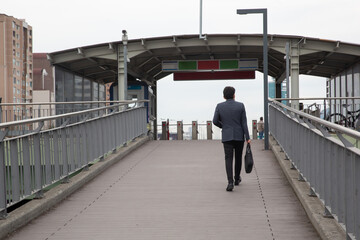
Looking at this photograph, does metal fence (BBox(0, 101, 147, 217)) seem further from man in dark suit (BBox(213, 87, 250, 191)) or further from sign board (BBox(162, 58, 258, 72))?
sign board (BBox(162, 58, 258, 72))

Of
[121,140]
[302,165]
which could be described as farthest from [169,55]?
[302,165]

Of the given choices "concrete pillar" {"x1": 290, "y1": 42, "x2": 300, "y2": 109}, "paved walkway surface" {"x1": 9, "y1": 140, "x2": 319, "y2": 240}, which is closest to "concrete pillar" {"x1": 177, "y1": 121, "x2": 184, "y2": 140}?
"concrete pillar" {"x1": 290, "y1": 42, "x2": 300, "y2": 109}

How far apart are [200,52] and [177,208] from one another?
19034mm

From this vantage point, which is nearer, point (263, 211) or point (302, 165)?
point (263, 211)

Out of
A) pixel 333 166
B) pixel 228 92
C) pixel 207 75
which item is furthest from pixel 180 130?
pixel 333 166

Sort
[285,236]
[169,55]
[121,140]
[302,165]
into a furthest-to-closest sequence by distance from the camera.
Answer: [169,55], [121,140], [302,165], [285,236]

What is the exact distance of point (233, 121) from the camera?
8641mm

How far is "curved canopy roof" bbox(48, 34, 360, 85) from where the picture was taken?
2358cm

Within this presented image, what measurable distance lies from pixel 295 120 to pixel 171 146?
7520 millimetres

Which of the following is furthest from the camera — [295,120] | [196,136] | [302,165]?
[196,136]

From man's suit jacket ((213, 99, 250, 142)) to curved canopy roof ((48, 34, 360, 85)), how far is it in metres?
15.2

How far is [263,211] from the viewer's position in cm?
692

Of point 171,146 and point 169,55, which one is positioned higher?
point 169,55

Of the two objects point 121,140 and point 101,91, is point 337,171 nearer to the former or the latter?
point 121,140
